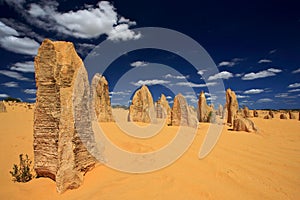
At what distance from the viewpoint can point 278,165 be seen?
5.12 m

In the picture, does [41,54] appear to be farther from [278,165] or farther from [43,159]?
[278,165]

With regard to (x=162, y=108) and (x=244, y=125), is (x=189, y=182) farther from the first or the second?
(x=162, y=108)

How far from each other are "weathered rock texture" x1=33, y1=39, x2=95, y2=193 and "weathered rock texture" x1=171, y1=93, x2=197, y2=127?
11241 mm

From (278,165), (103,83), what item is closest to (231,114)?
(103,83)

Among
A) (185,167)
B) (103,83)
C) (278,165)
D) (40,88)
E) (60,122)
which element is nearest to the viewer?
(60,122)

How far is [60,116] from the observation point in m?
3.86

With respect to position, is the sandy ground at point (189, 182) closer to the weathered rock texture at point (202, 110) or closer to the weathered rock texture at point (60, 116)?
the weathered rock texture at point (60, 116)

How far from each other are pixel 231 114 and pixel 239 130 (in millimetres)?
7577

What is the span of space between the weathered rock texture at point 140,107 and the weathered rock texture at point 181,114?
3.91m

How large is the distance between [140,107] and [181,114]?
5.28 m

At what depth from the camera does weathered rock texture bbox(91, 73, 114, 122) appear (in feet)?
46.6

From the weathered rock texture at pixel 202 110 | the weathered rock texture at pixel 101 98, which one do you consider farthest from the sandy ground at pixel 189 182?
the weathered rock texture at pixel 202 110

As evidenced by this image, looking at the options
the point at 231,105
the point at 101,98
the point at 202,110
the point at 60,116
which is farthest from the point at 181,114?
the point at 60,116

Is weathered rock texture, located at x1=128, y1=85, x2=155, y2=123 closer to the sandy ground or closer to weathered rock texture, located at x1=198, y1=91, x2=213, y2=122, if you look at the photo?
weathered rock texture, located at x1=198, y1=91, x2=213, y2=122
